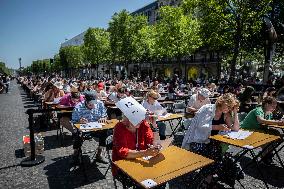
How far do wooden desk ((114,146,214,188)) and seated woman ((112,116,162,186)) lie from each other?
0.36 feet

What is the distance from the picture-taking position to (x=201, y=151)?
5152 mm

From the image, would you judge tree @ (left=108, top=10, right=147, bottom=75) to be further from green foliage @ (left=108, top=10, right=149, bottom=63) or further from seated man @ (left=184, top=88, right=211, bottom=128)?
seated man @ (left=184, top=88, right=211, bottom=128)

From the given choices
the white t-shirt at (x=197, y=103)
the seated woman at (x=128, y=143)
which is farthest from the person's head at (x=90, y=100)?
the white t-shirt at (x=197, y=103)

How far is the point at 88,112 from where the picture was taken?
7.07 metres

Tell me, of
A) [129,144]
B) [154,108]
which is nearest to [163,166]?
[129,144]

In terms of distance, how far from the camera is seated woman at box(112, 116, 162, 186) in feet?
12.2

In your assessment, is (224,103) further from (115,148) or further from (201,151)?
(115,148)

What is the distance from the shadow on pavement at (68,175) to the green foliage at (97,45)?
202ft

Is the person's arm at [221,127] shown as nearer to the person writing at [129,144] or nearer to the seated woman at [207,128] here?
the seated woman at [207,128]

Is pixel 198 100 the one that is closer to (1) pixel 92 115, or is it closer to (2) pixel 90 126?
(1) pixel 92 115

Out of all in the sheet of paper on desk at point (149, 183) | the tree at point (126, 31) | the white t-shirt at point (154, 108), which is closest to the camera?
the sheet of paper on desk at point (149, 183)

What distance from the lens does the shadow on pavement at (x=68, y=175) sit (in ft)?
18.8

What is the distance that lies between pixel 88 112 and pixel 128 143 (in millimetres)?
3372

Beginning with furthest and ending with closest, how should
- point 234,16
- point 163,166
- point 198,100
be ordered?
point 234,16
point 198,100
point 163,166
